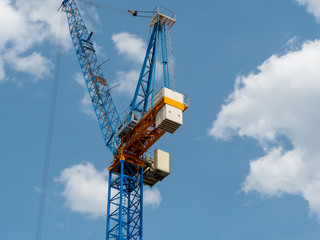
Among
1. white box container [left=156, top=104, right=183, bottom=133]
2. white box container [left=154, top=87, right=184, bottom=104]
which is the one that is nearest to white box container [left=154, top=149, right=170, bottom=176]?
white box container [left=156, top=104, right=183, bottom=133]

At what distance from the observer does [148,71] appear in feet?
285

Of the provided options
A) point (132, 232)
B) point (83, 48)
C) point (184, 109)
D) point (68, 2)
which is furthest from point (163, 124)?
point (68, 2)

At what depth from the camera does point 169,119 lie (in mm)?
74500

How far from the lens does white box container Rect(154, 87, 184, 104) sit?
76.6 meters

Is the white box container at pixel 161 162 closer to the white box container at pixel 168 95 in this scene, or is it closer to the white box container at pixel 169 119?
the white box container at pixel 169 119

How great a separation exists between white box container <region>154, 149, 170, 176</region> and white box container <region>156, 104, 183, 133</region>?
10117 mm

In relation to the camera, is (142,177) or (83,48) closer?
(142,177)

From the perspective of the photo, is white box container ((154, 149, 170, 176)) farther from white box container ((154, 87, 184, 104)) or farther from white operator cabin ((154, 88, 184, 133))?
white box container ((154, 87, 184, 104))

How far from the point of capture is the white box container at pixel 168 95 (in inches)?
3014

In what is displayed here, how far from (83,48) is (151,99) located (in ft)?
71.9

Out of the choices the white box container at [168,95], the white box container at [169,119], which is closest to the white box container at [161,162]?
the white box container at [169,119]

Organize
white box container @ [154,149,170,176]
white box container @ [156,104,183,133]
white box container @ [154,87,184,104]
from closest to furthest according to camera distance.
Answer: white box container @ [156,104,183,133]
white box container @ [154,87,184,104]
white box container @ [154,149,170,176]

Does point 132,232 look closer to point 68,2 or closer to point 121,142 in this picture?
point 121,142

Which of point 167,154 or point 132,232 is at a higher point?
point 167,154
